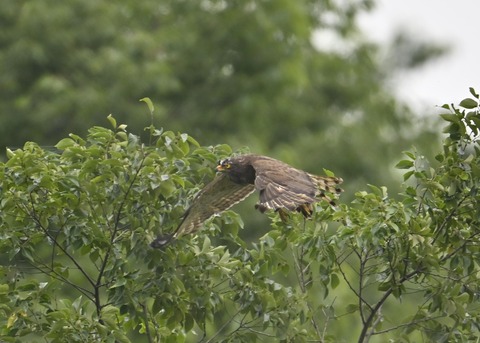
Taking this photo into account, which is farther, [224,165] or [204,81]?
[204,81]

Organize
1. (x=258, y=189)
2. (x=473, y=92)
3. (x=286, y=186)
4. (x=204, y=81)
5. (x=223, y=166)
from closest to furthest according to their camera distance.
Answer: (x=473, y=92), (x=286, y=186), (x=258, y=189), (x=223, y=166), (x=204, y=81)

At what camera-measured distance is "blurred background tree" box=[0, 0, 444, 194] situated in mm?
19062

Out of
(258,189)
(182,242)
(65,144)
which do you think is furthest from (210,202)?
(65,144)

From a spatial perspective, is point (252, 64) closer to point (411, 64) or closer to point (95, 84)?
point (95, 84)

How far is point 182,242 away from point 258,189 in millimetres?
855

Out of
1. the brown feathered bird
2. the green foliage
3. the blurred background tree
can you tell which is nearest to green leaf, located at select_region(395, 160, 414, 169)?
the green foliage

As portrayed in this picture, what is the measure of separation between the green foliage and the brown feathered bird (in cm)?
15

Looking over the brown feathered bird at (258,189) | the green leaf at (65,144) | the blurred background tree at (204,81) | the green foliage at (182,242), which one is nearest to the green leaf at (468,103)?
the green foliage at (182,242)

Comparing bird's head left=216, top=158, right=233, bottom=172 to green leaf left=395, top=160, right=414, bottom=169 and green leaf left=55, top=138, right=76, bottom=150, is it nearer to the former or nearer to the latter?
green leaf left=55, top=138, right=76, bottom=150

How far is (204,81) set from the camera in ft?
72.3

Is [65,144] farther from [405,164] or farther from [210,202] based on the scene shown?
[405,164]

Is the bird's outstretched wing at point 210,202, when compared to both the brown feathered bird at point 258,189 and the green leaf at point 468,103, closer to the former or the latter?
the brown feathered bird at point 258,189

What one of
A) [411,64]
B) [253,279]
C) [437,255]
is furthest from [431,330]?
[411,64]

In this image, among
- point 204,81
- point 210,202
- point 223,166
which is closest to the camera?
point 223,166
